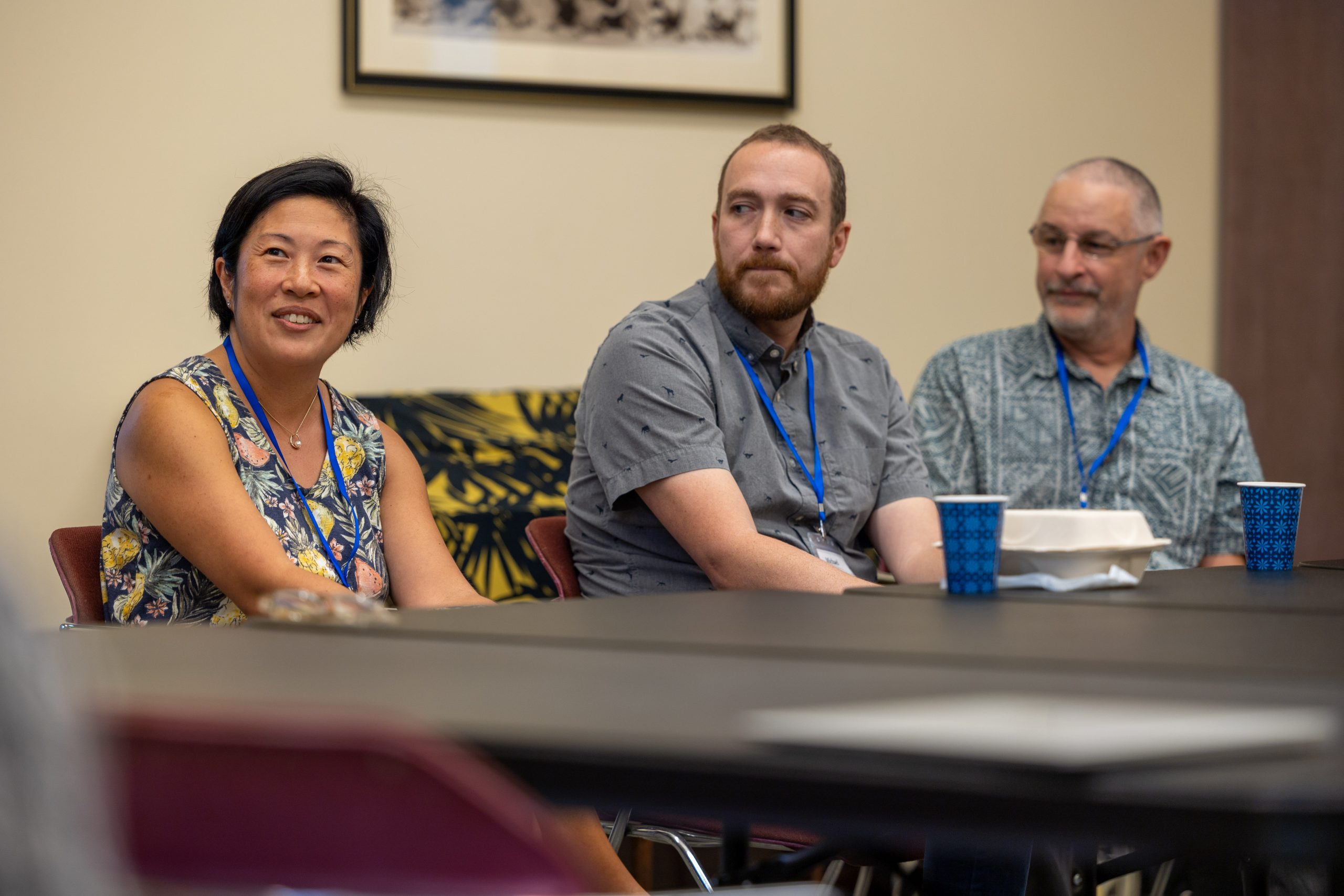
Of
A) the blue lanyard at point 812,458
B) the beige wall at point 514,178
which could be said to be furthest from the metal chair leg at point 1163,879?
the beige wall at point 514,178

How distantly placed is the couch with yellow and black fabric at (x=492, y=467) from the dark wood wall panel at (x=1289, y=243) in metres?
2.15

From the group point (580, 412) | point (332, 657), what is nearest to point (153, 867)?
point (332, 657)

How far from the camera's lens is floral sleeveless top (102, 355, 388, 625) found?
2.01m

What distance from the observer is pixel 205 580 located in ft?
6.70

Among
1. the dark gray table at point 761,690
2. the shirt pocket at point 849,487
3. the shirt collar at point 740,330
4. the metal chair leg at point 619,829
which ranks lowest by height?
the metal chair leg at point 619,829

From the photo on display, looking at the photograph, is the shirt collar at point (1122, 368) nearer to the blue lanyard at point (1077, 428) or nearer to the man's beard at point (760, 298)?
the blue lanyard at point (1077, 428)

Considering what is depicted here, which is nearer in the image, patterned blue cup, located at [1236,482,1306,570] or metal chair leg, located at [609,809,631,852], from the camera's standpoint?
patterned blue cup, located at [1236,482,1306,570]

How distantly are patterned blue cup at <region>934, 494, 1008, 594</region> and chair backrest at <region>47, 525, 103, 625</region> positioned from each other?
1.18 m

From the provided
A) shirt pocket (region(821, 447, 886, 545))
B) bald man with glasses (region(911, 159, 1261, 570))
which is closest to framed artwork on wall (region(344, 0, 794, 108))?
bald man with glasses (region(911, 159, 1261, 570))

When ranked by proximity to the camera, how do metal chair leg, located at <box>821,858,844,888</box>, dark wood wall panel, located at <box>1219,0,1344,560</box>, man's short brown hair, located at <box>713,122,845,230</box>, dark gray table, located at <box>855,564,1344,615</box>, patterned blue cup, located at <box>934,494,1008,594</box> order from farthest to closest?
dark wood wall panel, located at <box>1219,0,1344,560</box> < man's short brown hair, located at <box>713,122,845,230</box> < metal chair leg, located at <box>821,858,844,888</box> < patterned blue cup, located at <box>934,494,1008,594</box> < dark gray table, located at <box>855,564,1344,615</box>

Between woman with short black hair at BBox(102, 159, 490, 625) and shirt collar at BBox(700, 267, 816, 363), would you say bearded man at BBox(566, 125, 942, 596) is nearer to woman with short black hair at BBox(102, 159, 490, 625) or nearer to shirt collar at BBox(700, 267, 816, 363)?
shirt collar at BBox(700, 267, 816, 363)

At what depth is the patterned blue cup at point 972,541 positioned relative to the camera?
1535 millimetres

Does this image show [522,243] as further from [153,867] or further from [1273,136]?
[153,867]

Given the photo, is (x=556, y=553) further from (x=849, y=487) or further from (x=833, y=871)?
(x=833, y=871)
